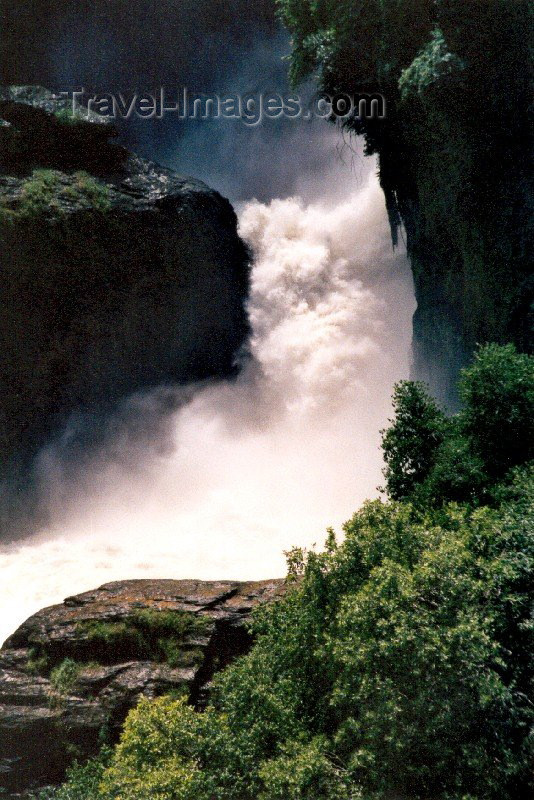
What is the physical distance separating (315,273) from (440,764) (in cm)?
2967

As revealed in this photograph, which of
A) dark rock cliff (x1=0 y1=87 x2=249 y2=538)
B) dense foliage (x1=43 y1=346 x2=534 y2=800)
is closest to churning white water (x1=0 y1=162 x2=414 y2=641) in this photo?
dark rock cliff (x1=0 y1=87 x2=249 y2=538)

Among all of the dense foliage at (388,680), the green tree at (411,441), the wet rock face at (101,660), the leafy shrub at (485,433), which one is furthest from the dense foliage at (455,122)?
the wet rock face at (101,660)

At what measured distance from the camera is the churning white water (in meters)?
26.4

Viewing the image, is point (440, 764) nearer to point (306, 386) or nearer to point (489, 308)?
point (489, 308)

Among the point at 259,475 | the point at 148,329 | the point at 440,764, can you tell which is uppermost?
the point at 148,329

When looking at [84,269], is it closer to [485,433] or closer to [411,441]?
[411,441]

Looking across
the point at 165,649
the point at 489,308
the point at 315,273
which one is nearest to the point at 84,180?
the point at 315,273

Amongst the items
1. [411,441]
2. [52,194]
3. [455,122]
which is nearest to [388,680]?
[411,441]

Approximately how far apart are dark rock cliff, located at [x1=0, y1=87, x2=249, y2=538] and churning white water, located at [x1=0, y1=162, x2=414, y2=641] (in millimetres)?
3429

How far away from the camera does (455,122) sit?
1492cm

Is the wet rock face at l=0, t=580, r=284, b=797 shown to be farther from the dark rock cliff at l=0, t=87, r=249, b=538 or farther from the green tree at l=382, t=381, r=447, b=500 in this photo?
the dark rock cliff at l=0, t=87, r=249, b=538

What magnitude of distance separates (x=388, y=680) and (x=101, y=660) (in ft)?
26.1

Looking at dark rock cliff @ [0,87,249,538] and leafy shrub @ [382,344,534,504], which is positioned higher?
dark rock cliff @ [0,87,249,538]

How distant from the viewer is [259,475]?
3039cm
